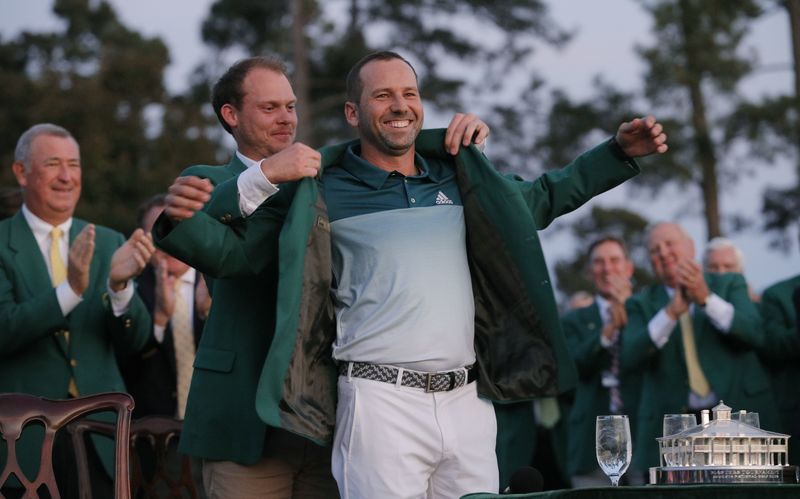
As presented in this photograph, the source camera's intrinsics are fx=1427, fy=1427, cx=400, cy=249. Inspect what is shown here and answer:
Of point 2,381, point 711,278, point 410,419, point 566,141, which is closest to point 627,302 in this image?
point 711,278

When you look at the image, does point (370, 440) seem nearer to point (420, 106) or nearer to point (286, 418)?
point (286, 418)

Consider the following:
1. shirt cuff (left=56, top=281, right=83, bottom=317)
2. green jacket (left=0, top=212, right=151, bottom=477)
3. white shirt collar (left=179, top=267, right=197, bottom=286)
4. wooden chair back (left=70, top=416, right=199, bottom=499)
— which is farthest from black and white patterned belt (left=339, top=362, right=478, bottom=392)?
white shirt collar (left=179, top=267, right=197, bottom=286)

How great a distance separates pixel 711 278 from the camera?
9727 mm

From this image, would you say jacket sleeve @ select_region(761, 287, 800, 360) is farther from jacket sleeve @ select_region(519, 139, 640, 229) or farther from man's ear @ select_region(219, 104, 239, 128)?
man's ear @ select_region(219, 104, 239, 128)

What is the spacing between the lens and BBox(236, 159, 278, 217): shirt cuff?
4887mm

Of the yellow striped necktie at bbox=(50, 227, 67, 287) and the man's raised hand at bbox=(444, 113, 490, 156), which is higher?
the man's raised hand at bbox=(444, 113, 490, 156)

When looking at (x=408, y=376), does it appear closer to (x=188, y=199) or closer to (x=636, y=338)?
(x=188, y=199)

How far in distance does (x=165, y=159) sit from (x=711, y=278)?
68.4 feet

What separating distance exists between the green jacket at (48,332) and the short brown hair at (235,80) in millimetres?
1287

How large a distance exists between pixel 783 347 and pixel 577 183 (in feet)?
14.2

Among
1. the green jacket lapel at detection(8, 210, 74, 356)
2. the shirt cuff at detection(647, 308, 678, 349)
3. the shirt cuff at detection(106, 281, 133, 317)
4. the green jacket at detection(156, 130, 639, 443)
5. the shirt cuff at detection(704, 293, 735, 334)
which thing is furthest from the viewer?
the shirt cuff at detection(647, 308, 678, 349)

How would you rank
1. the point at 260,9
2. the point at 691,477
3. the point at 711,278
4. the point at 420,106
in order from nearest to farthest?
the point at 691,477 < the point at 420,106 < the point at 711,278 < the point at 260,9

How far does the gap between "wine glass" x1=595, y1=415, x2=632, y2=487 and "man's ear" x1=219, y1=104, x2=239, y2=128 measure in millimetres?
2098

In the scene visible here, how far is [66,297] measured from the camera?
6488 mm
